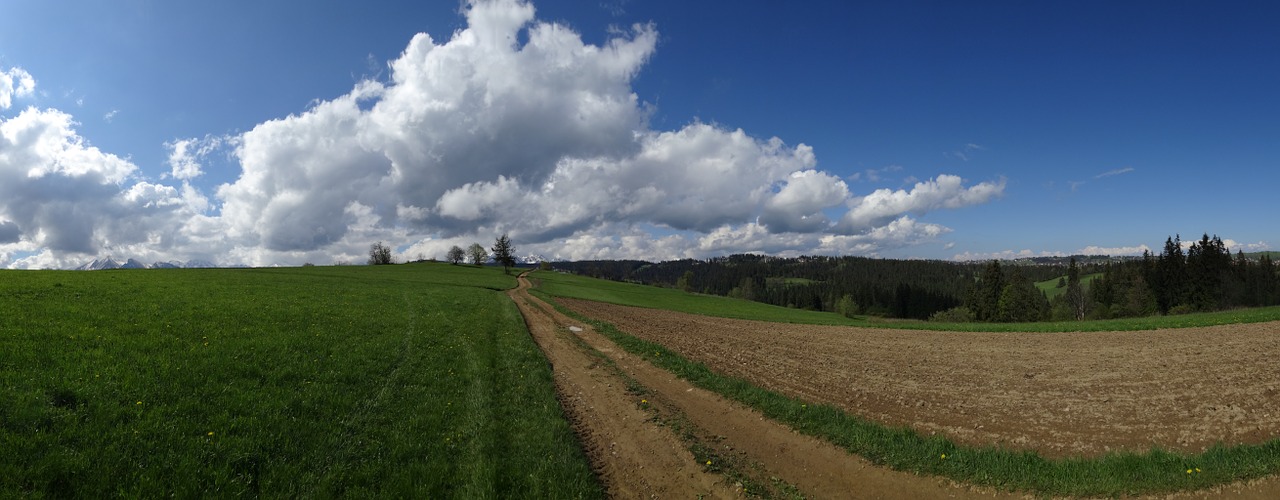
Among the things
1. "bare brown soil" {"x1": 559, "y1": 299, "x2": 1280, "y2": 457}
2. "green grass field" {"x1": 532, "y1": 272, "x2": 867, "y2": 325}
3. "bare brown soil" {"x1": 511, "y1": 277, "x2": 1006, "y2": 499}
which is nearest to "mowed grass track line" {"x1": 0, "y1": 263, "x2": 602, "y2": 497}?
"bare brown soil" {"x1": 511, "y1": 277, "x2": 1006, "y2": 499}

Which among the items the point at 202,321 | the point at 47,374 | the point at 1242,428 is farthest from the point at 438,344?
the point at 1242,428

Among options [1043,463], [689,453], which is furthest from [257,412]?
[1043,463]

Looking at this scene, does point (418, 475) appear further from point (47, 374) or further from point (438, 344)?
point (438, 344)

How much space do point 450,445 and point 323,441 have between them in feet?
7.22

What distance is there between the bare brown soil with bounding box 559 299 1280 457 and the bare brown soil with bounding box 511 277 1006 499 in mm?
2774

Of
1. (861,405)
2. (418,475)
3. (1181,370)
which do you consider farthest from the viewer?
(1181,370)

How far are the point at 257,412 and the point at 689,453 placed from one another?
28.3 feet

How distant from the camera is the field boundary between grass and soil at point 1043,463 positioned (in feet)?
25.3

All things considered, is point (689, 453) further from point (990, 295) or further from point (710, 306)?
point (990, 295)

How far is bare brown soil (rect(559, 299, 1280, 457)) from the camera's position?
10.4m

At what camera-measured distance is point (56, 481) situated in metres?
6.41

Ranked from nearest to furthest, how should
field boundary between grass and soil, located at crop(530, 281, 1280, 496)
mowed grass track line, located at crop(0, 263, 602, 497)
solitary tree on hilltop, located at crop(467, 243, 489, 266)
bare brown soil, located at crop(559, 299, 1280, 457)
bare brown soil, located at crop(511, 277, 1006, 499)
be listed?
mowed grass track line, located at crop(0, 263, 602, 497) < field boundary between grass and soil, located at crop(530, 281, 1280, 496) < bare brown soil, located at crop(511, 277, 1006, 499) < bare brown soil, located at crop(559, 299, 1280, 457) < solitary tree on hilltop, located at crop(467, 243, 489, 266)

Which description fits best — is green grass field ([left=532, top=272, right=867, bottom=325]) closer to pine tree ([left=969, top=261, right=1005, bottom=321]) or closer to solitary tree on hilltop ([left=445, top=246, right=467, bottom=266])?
pine tree ([left=969, top=261, right=1005, bottom=321])

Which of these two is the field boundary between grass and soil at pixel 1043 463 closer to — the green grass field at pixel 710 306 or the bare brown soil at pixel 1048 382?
the bare brown soil at pixel 1048 382
